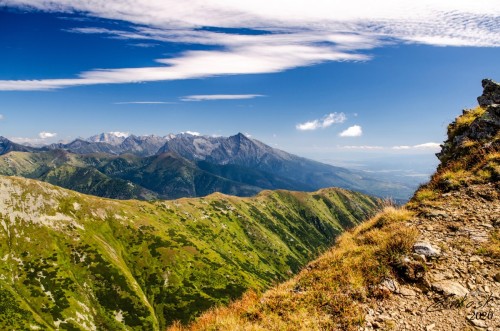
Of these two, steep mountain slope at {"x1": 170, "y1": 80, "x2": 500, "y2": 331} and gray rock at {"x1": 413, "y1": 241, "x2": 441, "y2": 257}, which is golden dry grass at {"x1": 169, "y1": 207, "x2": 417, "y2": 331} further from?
gray rock at {"x1": 413, "y1": 241, "x2": 441, "y2": 257}

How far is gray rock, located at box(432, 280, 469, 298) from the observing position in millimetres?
12227

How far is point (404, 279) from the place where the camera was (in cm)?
1336

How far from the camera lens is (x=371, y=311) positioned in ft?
39.4

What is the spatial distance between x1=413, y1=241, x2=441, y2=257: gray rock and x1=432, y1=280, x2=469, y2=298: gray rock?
1472mm

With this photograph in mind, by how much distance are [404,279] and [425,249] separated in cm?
202

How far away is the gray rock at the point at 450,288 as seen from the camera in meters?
12.2

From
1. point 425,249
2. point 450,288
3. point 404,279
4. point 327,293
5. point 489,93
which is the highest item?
point 489,93

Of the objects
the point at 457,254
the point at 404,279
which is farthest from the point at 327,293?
the point at 457,254

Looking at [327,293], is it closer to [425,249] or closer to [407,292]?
[407,292]

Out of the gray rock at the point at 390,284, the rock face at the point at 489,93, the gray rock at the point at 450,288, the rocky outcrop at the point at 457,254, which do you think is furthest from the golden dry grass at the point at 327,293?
the rock face at the point at 489,93

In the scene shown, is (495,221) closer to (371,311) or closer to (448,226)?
(448,226)

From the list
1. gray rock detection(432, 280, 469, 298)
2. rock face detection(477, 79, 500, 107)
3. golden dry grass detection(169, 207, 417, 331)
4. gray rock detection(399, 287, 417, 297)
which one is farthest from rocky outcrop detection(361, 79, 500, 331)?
rock face detection(477, 79, 500, 107)

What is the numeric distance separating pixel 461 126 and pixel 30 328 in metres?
236

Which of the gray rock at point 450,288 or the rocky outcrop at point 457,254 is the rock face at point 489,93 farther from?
the gray rock at point 450,288
